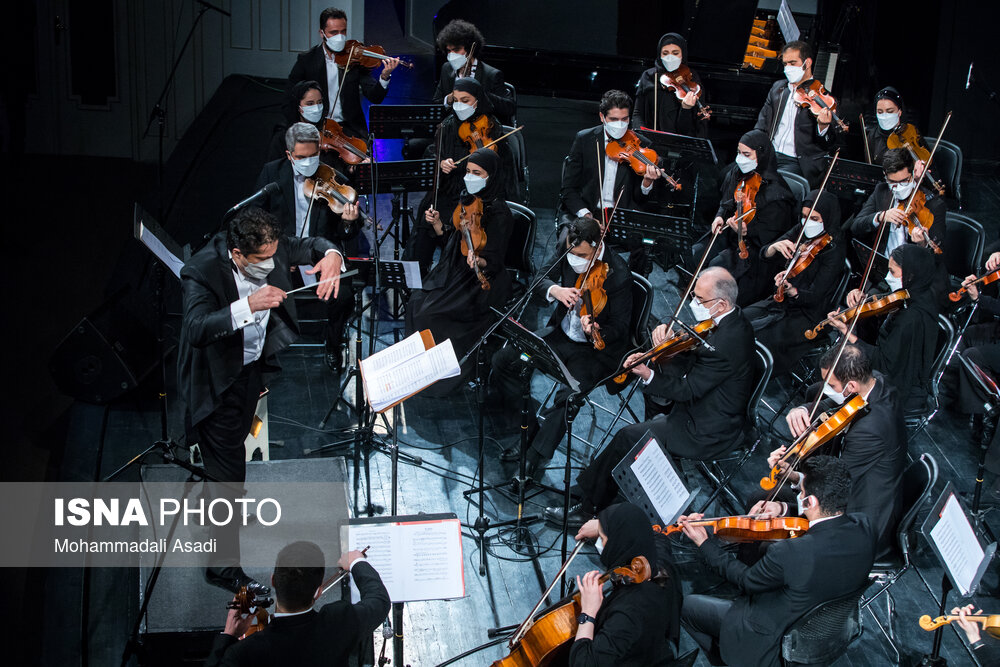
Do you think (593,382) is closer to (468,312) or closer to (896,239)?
(468,312)

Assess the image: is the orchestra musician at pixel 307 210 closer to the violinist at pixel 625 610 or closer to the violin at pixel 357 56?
the violin at pixel 357 56

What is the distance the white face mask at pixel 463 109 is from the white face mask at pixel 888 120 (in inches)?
113

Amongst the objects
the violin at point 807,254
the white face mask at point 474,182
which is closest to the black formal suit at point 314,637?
the white face mask at point 474,182

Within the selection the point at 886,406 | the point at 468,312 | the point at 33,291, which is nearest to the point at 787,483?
the point at 886,406

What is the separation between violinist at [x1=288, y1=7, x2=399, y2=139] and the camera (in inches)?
297

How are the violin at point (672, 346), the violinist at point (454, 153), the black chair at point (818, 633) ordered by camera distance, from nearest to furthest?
the black chair at point (818, 633), the violin at point (672, 346), the violinist at point (454, 153)

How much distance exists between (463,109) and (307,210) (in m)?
1.37

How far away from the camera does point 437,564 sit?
12.7 feet

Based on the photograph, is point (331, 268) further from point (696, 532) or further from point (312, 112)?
point (312, 112)

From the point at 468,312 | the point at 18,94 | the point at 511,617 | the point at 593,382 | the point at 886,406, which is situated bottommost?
the point at 511,617

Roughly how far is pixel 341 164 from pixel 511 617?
348cm

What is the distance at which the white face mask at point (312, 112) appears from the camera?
22.7 ft

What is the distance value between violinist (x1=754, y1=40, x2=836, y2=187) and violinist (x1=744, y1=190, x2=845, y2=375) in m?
1.08

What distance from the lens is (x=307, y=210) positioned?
6.32 m
